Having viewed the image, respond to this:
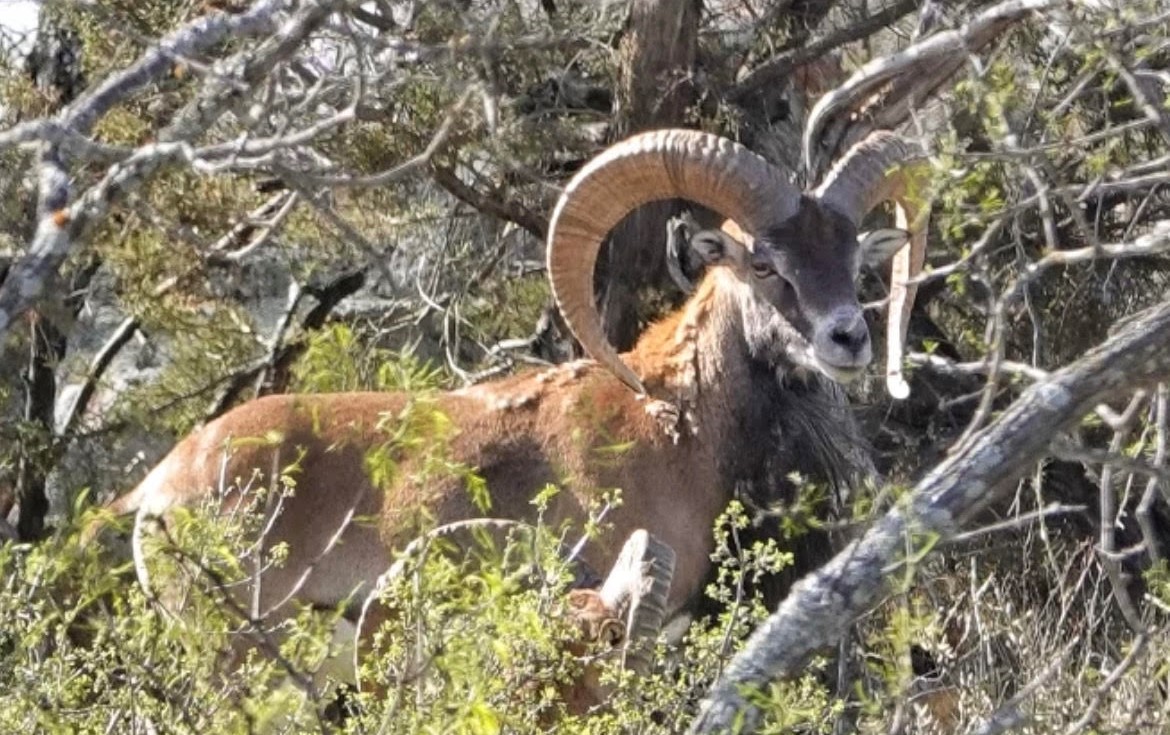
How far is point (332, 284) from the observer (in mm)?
12156

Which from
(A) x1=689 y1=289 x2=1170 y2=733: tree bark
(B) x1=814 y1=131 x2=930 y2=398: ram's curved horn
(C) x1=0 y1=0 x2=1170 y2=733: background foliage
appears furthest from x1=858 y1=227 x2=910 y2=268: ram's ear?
(A) x1=689 y1=289 x2=1170 y2=733: tree bark

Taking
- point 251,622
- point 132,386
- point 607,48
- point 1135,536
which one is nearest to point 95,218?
point 251,622

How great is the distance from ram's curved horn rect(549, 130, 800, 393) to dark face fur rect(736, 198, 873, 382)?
12 centimetres

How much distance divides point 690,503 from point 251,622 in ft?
15.1

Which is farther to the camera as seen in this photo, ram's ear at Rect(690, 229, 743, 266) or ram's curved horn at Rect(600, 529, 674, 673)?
ram's ear at Rect(690, 229, 743, 266)

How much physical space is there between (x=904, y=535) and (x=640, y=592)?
1.48 metres

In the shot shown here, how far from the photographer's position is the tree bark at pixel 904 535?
4523 mm

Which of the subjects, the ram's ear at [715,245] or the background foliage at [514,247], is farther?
the ram's ear at [715,245]

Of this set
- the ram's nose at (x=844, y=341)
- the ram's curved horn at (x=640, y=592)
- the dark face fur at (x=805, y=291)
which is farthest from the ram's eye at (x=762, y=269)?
the ram's curved horn at (x=640, y=592)

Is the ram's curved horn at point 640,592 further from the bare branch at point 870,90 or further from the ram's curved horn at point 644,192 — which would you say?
the bare branch at point 870,90

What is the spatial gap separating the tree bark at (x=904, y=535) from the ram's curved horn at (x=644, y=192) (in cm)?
502

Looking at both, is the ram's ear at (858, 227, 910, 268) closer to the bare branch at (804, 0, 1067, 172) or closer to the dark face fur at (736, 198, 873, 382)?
the dark face fur at (736, 198, 873, 382)

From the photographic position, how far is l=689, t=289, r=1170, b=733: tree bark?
452 cm

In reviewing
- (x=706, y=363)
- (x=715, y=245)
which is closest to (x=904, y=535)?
(x=706, y=363)
